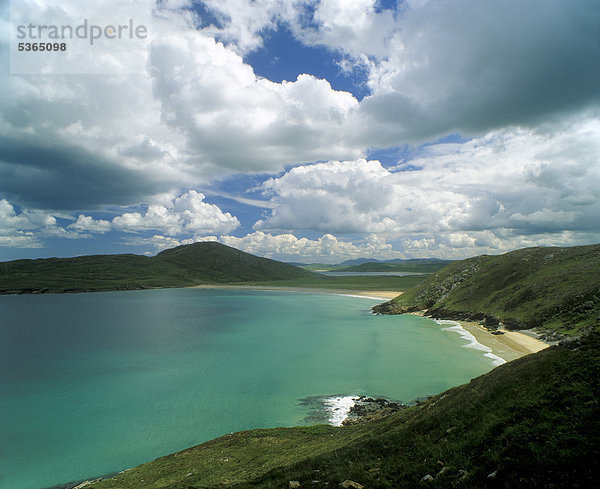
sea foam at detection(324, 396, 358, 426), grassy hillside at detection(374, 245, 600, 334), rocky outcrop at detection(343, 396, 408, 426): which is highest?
grassy hillside at detection(374, 245, 600, 334)

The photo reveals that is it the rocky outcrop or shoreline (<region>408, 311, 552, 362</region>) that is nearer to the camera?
the rocky outcrop

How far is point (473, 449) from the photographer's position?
45.1 ft

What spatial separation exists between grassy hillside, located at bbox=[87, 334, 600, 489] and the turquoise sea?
8626mm

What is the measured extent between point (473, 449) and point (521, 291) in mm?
83567

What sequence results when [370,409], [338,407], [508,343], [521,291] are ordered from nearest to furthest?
[370,409], [338,407], [508,343], [521,291]

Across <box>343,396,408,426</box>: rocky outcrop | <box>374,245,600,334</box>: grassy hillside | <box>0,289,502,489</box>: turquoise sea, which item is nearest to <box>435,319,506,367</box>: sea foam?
<box>0,289,502,489</box>: turquoise sea

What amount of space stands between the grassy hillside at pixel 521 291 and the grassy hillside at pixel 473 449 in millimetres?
37344

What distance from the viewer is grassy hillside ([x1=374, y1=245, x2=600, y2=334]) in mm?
60562

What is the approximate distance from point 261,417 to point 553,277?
83786mm

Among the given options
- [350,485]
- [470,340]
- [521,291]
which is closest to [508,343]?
[470,340]

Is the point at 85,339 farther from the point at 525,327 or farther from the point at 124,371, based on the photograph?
the point at 525,327

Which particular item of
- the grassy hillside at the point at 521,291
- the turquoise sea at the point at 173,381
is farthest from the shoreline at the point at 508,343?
the turquoise sea at the point at 173,381

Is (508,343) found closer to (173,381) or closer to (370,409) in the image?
(370,409)

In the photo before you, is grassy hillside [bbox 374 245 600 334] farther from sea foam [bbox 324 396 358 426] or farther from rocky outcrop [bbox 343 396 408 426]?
sea foam [bbox 324 396 358 426]
